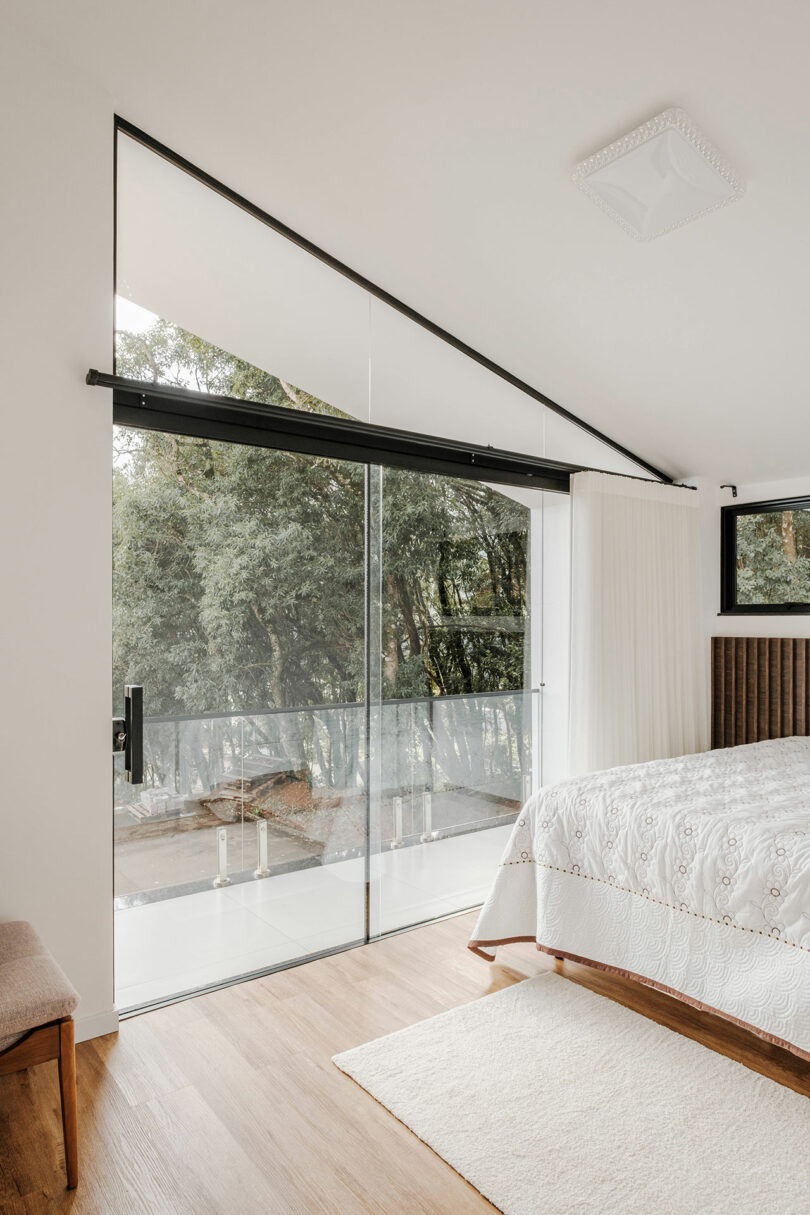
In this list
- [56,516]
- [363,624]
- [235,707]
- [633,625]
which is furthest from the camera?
[633,625]

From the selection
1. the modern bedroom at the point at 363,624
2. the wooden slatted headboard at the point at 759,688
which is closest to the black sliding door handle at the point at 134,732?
the modern bedroom at the point at 363,624

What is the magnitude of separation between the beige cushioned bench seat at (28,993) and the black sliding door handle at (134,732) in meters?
0.63

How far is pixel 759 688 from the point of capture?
4375 millimetres

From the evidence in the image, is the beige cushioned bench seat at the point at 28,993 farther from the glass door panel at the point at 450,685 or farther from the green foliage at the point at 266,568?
the glass door panel at the point at 450,685

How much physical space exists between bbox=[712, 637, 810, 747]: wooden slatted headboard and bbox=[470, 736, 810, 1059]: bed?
1.19 metres

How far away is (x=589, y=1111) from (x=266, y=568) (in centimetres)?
198

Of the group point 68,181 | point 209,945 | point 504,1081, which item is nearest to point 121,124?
point 68,181

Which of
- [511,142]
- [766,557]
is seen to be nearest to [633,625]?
[766,557]

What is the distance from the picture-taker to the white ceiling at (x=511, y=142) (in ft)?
6.61

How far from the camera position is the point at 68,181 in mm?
2393

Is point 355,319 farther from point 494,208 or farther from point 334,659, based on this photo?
point 334,659

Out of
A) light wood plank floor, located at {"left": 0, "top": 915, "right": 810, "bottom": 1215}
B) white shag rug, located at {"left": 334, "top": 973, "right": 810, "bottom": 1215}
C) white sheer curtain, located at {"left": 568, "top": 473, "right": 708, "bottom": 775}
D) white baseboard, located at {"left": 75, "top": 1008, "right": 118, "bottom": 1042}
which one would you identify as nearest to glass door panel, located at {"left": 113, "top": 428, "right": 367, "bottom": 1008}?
white baseboard, located at {"left": 75, "top": 1008, "right": 118, "bottom": 1042}

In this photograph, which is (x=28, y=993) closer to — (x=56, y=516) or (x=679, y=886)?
(x=56, y=516)

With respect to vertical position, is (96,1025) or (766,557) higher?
(766,557)
